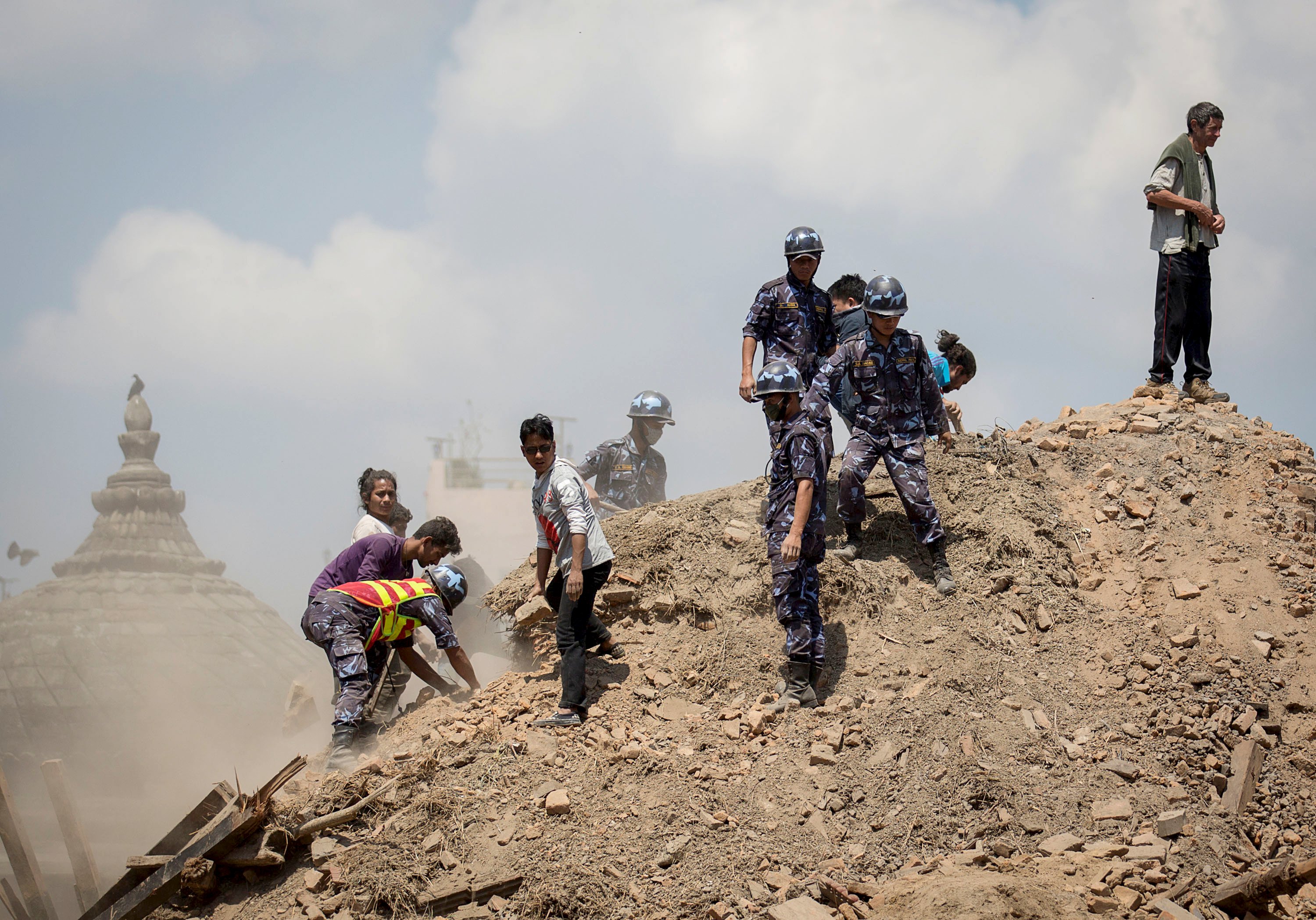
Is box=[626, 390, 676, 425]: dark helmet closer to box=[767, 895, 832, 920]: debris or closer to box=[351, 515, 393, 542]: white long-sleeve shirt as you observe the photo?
box=[351, 515, 393, 542]: white long-sleeve shirt

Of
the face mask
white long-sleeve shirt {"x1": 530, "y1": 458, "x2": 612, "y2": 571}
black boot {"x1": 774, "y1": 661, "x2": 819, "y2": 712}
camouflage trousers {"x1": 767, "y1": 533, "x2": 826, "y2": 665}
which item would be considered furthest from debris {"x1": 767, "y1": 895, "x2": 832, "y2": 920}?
the face mask

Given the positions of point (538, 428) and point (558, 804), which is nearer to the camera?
point (558, 804)

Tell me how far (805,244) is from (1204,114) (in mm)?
3681

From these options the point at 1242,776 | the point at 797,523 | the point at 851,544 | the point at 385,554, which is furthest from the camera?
the point at 851,544

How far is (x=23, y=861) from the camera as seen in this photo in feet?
22.5

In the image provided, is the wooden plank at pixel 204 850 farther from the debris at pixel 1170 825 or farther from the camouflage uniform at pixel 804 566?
the debris at pixel 1170 825

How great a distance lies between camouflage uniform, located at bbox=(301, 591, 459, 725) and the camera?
576 centimetres

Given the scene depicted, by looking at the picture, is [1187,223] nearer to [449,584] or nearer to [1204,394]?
[1204,394]

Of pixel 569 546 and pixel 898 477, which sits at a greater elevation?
pixel 898 477

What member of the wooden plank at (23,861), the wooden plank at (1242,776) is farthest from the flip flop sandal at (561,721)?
the wooden plank at (23,861)

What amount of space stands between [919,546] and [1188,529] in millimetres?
1950

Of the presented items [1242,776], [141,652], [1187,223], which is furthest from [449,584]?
[141,652]

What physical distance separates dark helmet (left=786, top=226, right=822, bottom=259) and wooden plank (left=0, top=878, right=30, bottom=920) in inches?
301

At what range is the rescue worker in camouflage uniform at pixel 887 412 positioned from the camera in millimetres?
6328
